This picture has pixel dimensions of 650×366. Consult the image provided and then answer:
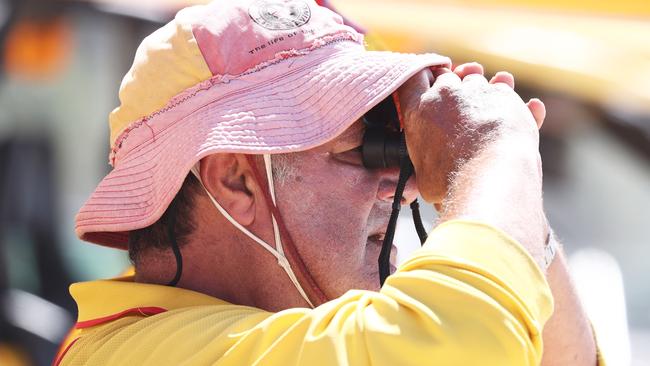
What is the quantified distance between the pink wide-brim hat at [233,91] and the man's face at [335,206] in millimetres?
121

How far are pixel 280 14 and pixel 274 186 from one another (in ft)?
1.16

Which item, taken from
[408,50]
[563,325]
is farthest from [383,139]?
[408,50]

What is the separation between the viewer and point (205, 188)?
2.39 metres

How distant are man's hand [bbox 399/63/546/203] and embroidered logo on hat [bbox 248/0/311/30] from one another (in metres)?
0.35

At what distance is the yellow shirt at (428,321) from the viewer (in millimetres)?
1734

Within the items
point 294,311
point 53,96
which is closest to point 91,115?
point 53,96

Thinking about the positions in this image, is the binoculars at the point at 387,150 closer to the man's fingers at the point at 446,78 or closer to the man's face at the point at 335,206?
the man's face at the point at 335,206

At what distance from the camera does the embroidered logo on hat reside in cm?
236

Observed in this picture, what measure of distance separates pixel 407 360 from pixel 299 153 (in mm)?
701

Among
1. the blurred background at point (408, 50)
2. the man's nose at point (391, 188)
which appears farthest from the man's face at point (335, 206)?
the blurred background at point (408, 50)

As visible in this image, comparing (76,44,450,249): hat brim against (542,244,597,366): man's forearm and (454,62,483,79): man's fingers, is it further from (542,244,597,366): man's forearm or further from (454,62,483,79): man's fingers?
(542,244,597,366): man's forearm

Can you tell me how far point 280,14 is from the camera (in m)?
2.39

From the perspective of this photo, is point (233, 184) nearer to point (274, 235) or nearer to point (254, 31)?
point (274, 235)

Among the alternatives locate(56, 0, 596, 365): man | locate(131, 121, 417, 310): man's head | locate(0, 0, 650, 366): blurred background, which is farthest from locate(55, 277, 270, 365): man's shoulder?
locate(0, 0, 650, 366): blurred background
